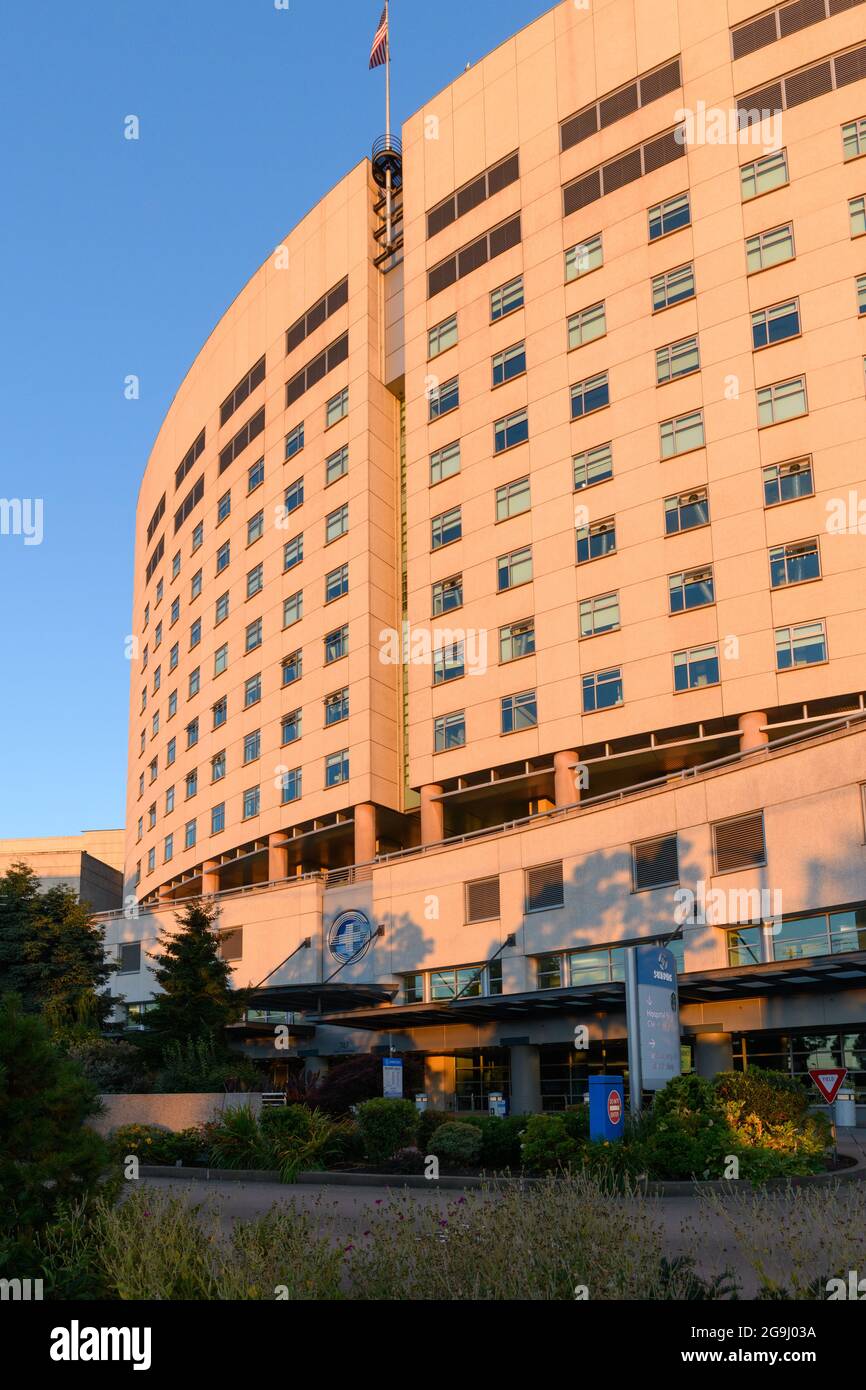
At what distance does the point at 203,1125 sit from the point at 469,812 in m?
26.8

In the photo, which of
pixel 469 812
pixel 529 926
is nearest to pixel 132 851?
pixel 469 812

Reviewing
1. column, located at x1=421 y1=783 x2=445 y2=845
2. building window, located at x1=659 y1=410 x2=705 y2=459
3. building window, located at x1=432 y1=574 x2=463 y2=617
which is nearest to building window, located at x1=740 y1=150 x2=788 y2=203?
building window, located at x1=659 y1=410 x2=705 y2=459

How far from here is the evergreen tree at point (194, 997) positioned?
38.0 metres

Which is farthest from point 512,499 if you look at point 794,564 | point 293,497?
point 293,497

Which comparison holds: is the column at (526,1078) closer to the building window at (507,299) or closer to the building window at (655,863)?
the building window at (655,863)

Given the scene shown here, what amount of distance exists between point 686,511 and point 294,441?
84.9ft

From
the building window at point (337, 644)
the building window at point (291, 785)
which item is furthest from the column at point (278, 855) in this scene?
the building window at point (337, 644)

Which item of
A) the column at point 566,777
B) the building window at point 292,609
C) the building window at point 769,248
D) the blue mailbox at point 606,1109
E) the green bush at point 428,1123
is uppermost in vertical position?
the building window at point 769,248

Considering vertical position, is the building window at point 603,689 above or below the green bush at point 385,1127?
above

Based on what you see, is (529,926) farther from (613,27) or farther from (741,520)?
(613,27)

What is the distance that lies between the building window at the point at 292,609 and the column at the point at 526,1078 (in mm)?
24617

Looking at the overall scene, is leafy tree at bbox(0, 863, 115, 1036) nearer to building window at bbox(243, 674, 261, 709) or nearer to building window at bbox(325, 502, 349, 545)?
building window at bbox(243, 674, 261, 709)

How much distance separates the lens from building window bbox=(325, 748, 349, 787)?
53562 millimetres

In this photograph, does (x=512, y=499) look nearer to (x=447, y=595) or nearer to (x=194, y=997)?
(x=447, y=595)
